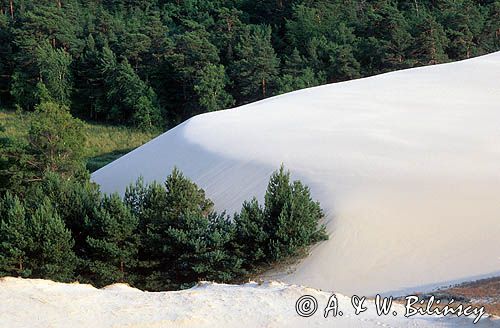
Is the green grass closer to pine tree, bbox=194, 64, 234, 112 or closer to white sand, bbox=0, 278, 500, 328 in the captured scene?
pine tree, bbox=194, 64, 234, 112

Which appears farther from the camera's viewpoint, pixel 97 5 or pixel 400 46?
pixel 97 5

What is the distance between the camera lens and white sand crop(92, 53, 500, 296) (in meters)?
20.8

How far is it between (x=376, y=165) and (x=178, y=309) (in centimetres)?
1646

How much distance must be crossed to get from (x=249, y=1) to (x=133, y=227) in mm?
59992

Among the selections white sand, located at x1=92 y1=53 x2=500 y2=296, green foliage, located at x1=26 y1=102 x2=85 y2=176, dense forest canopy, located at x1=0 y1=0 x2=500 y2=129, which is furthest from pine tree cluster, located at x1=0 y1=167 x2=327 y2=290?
dense forest canopy, located at x1=0 y1=0 x2=500 y2=129

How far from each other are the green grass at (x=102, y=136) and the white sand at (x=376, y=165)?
15108 mm

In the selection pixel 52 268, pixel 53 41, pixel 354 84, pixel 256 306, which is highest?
pixel 53 41

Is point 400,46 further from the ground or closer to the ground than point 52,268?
further from the ground

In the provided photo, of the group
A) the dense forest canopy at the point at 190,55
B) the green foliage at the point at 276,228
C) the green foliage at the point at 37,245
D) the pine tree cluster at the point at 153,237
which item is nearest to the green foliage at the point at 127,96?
the dense forest canopy at the point at 190,55

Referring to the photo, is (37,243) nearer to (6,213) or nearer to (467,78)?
(6,213)

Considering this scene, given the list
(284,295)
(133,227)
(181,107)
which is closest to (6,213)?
(133,227)

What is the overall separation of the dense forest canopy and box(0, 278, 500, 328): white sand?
1814 inches

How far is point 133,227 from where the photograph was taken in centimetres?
2066

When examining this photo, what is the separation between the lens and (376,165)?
25734 mm
